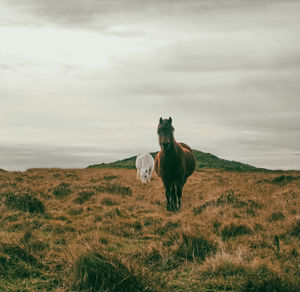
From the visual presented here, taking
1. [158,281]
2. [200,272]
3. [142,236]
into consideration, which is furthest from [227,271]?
[142,236]

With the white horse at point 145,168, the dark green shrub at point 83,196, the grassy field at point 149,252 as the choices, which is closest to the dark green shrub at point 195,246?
the grassy field at point 149,252

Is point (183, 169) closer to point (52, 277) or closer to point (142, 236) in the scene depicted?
point (142, 236)

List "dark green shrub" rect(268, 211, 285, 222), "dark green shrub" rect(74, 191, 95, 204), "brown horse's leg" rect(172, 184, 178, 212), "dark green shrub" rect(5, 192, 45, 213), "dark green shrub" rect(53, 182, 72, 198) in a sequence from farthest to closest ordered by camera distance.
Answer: "dark green shrub" rect(53, 182, 72, 198)
"dark green shrub" rect(74, 191, 95, 204)
"brown horse's leg" rect(172, 184, 178, 212)
"dark green shrub" rect(5, 192, 45, 213)
"dark green shrub" rect(268, 211, 285, 222)

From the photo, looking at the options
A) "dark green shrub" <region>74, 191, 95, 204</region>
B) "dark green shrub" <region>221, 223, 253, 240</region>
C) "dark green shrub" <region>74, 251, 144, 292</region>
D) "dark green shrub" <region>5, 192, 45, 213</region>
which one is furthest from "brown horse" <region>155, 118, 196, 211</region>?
"dark green shrub" <region>74, 251, 144, 292</region>

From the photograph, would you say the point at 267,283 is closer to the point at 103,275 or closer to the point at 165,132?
the point at 103,275

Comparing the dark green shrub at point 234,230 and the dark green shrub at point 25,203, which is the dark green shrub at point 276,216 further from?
the dark green shrub at point 25,203

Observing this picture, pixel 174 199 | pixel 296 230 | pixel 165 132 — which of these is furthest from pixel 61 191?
pixel 296 230

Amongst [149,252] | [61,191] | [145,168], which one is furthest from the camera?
[145,168]

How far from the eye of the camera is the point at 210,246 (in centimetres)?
504

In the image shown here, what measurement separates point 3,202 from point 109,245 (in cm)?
516

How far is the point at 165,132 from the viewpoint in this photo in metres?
9.00

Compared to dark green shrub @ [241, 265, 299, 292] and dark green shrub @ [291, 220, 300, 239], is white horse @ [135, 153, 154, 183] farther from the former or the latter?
dark green shrub @ [241, 265, 299, 292]

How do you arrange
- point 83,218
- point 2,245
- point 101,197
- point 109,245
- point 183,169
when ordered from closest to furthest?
point 2,245 → point 109,245 → point 83,218 → point 183,169 → point 101,197

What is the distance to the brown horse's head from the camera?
8.89 meters
